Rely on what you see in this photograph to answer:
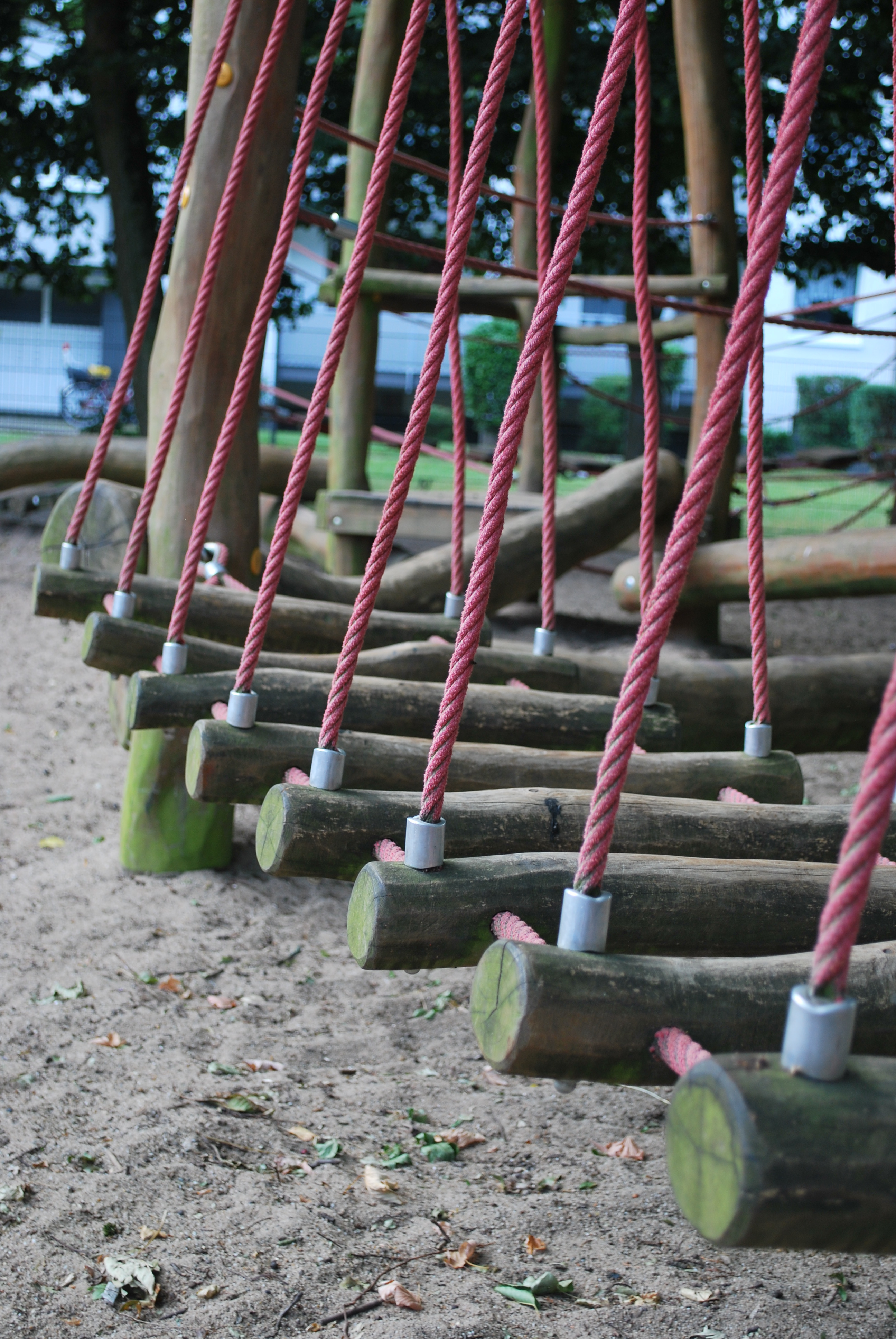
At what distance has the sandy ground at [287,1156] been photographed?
5.38 feet

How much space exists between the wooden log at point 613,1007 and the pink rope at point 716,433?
0.30 feet

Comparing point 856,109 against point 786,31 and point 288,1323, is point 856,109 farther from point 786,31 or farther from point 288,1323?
point 288,1323

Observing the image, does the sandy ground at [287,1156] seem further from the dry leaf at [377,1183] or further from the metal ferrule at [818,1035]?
the metal ferrule at [818,1035]

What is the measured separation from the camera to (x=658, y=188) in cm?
836

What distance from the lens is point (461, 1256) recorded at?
69.4 inches

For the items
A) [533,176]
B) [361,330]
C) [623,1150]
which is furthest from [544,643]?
[533,176]

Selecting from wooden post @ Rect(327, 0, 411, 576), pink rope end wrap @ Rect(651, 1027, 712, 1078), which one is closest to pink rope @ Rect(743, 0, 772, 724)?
pink rope end wrap @ Rect(651, 1027, 712, 1078)

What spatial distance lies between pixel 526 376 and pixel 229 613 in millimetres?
1522

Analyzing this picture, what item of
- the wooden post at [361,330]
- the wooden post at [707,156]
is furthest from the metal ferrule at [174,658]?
the wooden post at [361,330]

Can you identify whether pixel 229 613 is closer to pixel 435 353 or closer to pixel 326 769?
pixel 326 769

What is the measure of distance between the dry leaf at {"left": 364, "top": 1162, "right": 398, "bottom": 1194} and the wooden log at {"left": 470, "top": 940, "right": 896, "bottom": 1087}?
97 centimetres

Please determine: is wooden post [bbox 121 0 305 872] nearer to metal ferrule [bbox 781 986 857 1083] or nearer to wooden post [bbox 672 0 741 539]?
wooden post [bbox 672 0 741 539]

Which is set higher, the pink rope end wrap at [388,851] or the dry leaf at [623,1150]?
the pink rope end wrap at [388,851]

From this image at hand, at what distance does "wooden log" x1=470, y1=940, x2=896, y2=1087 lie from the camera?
1023 millimetres
